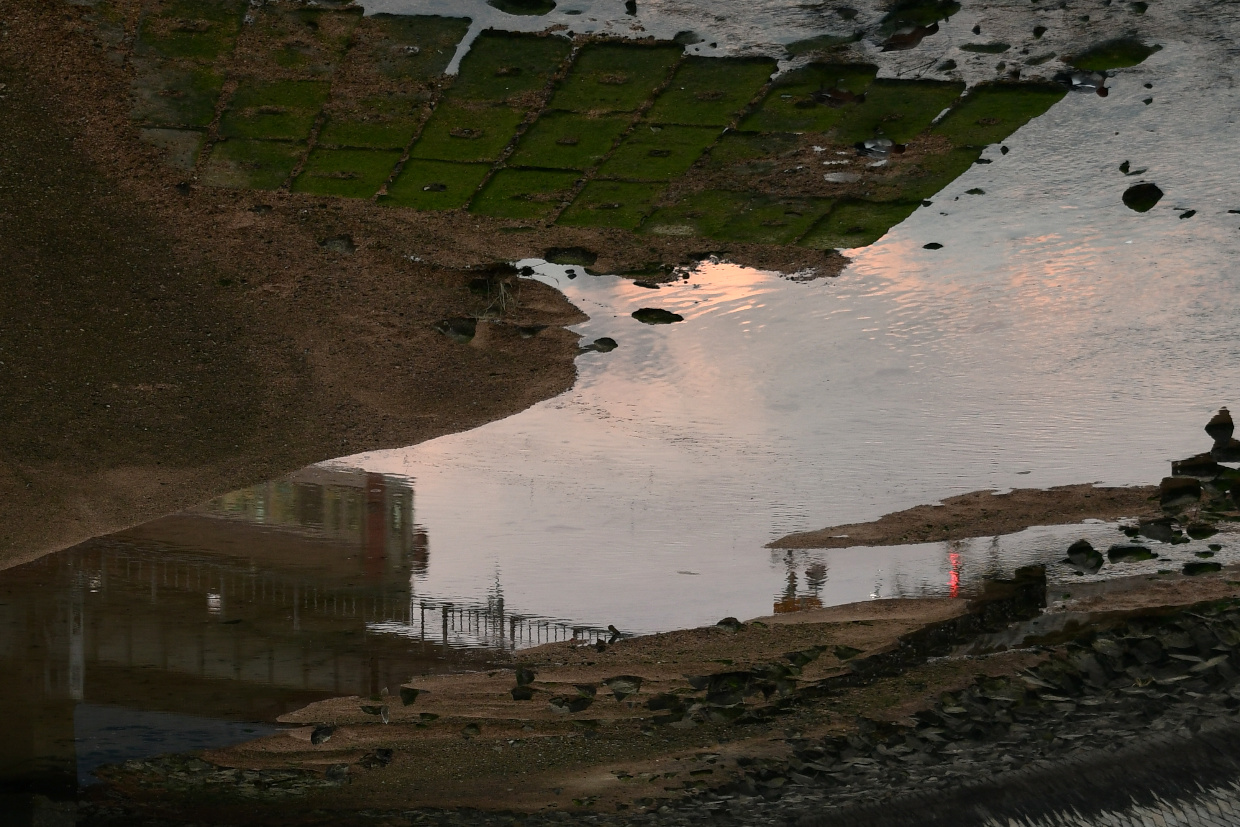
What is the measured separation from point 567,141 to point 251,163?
1.21 meters

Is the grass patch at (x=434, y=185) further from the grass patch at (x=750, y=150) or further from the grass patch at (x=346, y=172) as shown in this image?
the grass patch at (x=750, y=150)

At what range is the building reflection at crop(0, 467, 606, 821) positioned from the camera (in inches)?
225

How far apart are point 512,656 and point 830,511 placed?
2523 mm

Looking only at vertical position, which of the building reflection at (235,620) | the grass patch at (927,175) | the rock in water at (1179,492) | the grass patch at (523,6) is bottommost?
the building reflection at (235,620)

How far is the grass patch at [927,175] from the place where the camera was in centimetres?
412

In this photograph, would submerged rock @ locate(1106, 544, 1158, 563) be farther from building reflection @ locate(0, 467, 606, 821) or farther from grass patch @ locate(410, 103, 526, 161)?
grass patch @ locate(410, 103, 526, 161)

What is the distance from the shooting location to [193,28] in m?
3.42

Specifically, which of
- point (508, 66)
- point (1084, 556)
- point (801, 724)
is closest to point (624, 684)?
point (801, 724)

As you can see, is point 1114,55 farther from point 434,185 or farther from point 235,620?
point 235,620

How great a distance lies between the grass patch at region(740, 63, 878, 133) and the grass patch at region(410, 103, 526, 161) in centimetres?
90

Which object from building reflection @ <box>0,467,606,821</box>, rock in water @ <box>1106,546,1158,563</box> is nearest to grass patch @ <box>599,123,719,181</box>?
building reflection @ <box>0,467,606,821</box>

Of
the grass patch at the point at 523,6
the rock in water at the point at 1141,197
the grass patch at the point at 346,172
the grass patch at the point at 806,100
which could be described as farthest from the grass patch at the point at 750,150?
the rock in water at the point at 1141,197

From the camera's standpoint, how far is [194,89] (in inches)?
141

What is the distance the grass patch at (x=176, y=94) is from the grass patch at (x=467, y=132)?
0.74 metres
